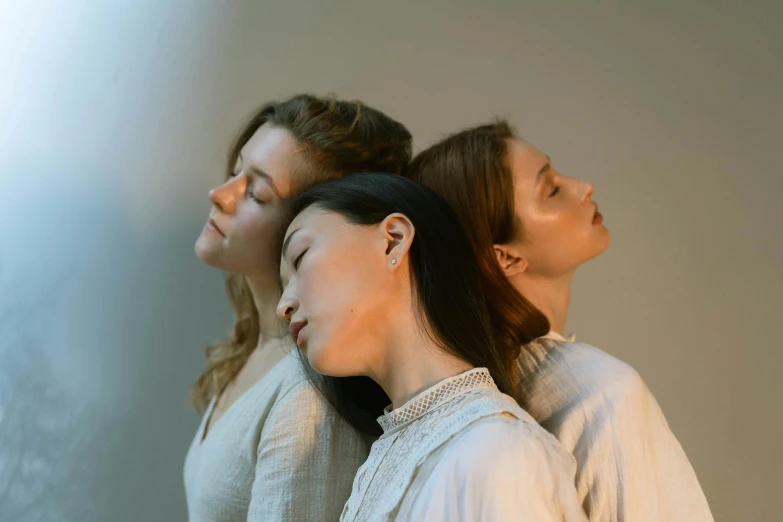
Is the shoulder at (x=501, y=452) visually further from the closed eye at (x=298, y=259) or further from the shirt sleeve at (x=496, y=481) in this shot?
the closed eye at (x=298, y=259)

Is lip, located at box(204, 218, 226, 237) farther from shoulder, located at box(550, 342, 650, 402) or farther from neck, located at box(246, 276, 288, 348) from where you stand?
shoulder, located at box(550, 342, 650, 402)

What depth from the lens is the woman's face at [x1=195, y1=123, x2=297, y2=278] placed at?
1.31 metres

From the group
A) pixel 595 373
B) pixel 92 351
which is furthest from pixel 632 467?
pixel 92 351

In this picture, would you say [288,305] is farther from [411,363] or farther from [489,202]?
[489,202]

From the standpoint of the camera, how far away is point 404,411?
39.6 inches

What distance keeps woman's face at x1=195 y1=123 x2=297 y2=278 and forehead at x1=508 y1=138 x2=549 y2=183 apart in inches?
14.2

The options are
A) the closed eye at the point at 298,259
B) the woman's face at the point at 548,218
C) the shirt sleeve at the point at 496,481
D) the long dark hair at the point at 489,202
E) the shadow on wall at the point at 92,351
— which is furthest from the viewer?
the shadow on wall at the point at 92,351

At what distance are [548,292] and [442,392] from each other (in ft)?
1.48

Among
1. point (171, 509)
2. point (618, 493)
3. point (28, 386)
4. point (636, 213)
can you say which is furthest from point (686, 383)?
point (28, 386)

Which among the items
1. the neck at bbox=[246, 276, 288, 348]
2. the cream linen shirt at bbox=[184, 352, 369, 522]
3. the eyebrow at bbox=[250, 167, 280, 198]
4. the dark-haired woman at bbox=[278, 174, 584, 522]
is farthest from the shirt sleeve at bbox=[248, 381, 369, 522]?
the eyebrow at bbox=[250, 167, 280, 198]

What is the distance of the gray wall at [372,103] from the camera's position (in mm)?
1652

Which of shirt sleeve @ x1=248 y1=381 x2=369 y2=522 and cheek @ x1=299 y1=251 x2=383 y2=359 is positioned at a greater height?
cheek @ x1=299 y1=251 x2=383 y2=359

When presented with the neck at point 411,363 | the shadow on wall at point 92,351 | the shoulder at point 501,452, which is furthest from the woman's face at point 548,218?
the shadow on wall at point 92,351

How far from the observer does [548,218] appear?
133 centimetres
